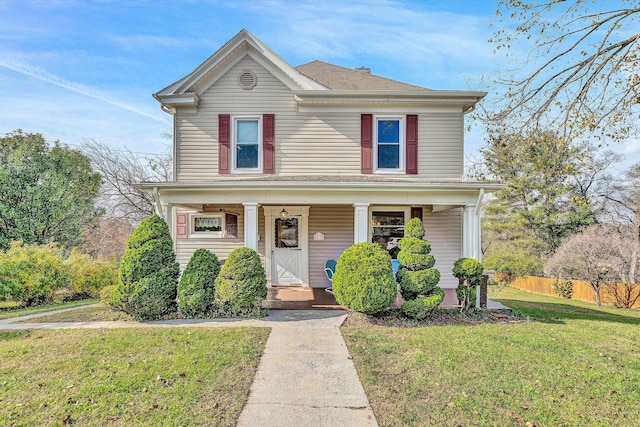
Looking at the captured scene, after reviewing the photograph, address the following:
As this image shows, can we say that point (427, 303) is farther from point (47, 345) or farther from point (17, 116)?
point (17, 116)

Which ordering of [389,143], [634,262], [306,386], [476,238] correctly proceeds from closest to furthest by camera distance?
[306,386] → [476,238] → [389,143] → [634,262]

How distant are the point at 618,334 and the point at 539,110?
4.34 metres

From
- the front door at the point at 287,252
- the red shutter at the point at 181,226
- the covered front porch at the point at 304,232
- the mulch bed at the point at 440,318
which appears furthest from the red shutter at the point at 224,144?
the mulch bed at the point at 440,318

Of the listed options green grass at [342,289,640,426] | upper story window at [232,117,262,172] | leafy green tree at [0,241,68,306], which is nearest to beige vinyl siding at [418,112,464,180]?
upper story window at [232,117,262,172]

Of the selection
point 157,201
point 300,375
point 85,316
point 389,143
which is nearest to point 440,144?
point 389,143

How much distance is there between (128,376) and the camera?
4020mm

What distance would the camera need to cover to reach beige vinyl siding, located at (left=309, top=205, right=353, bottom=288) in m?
10.2

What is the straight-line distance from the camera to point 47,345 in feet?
17.1

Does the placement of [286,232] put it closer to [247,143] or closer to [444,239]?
[247,143]

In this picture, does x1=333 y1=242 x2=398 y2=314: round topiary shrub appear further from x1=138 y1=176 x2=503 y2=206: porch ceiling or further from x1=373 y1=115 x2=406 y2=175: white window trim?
x1=373 y1=115 x2=406 y2=175: white window trim

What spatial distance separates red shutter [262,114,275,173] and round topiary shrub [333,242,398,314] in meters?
3.85

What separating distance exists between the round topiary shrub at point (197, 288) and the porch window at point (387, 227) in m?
4.86

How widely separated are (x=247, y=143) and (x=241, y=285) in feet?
14.4

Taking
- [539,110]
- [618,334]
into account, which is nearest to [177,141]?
[539,110]
